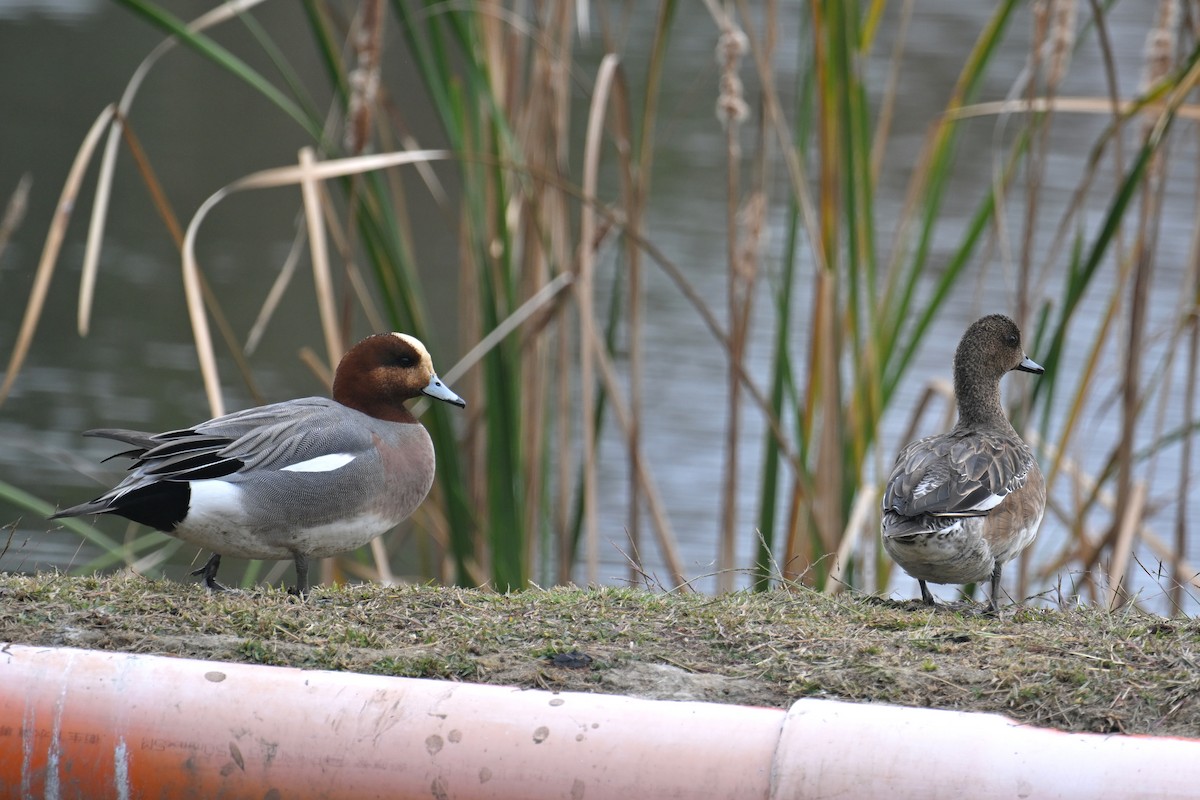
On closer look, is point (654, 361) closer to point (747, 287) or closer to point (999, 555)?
point (747, 287)

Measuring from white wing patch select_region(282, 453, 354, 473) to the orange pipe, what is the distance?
3.67 ft

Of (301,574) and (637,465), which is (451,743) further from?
(637,465)

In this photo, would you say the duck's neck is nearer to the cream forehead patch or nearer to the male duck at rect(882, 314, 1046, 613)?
the male duck at rect(882, 314, 1046, 613)

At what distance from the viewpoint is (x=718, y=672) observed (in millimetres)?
2393

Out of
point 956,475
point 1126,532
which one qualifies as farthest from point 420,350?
point 1126,532

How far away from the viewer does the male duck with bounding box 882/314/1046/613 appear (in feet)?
10.6

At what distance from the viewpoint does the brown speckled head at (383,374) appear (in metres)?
3.58

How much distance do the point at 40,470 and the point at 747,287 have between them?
4.50 meters

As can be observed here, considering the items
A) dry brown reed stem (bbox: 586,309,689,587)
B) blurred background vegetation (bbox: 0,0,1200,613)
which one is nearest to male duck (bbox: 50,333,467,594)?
blurred background vegetation (bbox: 0,0,1200,613)

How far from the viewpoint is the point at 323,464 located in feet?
10.6

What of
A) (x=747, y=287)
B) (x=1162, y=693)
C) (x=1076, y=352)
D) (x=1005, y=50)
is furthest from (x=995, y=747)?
(x=1005, y=50)

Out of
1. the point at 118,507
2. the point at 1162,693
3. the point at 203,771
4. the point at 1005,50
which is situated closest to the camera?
the point at 203,771

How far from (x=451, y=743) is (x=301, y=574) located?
133cm

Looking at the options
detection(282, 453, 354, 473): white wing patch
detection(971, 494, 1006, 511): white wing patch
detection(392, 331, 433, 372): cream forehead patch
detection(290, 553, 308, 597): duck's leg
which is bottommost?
detection(290, 553, 308, 597): duck's leg
